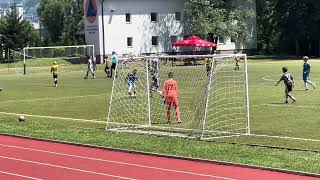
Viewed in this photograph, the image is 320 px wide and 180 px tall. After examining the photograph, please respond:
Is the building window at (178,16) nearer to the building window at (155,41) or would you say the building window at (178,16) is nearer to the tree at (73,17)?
the building window at (155,41)

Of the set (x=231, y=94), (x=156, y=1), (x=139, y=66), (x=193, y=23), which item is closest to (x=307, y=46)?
(x=193, y=23)

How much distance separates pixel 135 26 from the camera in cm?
8106

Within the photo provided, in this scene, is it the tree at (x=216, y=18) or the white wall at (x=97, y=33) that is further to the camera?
the tree at (x=216, y=18)

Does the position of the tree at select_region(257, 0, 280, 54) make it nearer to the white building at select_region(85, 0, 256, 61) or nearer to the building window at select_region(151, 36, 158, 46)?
the white building at select_region(85, 0, 256, 61)

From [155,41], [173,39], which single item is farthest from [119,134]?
[173,39]

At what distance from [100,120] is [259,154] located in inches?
333

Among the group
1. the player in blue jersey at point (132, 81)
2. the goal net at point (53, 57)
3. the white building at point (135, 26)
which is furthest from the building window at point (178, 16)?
the player in blue jersey at point (132, 81)

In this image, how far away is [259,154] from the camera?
13.1 meters

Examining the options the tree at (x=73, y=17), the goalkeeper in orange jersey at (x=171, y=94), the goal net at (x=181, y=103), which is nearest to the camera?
the goal net at (x=181, y=103)

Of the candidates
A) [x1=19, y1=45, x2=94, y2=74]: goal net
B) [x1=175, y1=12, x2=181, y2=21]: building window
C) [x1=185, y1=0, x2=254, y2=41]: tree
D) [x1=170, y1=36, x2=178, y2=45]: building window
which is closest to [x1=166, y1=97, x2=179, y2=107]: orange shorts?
[x1=19, y1=45, x2=94, y2=74]: goal net

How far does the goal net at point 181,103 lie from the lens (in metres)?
17.2

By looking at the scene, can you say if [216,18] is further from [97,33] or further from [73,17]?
[73,17]

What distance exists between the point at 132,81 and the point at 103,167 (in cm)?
1333

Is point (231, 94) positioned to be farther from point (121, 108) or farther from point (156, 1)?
point (156, 1)
